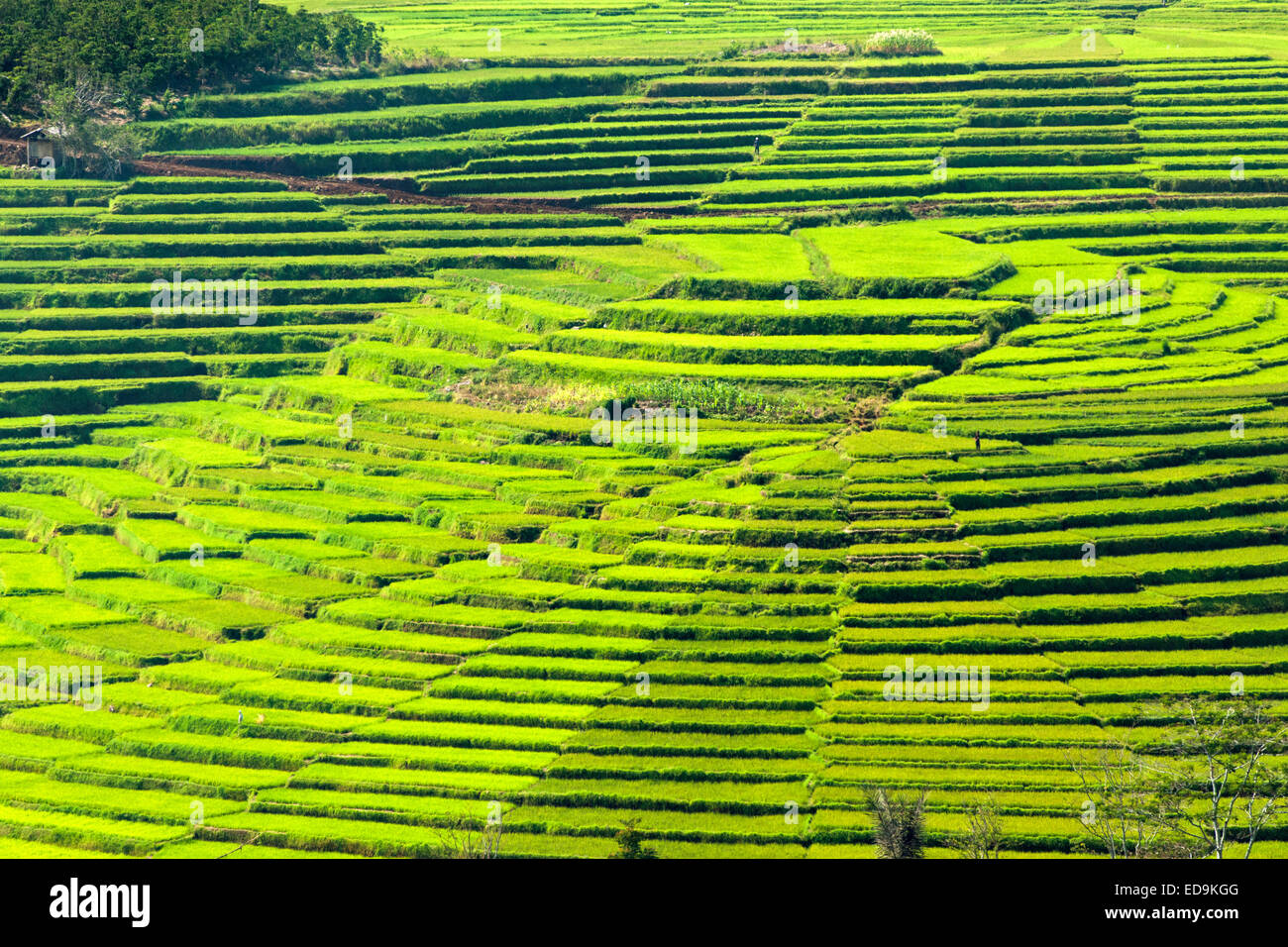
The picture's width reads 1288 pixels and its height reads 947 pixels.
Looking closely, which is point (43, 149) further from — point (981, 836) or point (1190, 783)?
point (1190, 783)

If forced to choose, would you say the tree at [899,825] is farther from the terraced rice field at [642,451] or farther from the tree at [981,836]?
the tree at [981,836]

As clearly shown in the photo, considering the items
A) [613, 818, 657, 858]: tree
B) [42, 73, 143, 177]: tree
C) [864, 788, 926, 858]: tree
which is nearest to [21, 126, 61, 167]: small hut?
[42, 73, 143, 177]: tree

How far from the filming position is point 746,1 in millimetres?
114625

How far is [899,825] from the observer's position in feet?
94.5

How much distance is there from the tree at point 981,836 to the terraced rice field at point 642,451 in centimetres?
85

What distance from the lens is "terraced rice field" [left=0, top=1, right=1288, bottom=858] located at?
33.6 meters

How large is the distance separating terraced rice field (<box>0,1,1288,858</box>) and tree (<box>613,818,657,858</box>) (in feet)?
1.11

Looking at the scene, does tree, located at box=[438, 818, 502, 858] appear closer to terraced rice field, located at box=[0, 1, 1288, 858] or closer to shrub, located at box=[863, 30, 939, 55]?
terraced rice field, located at box=[0, 1, 1288, 858]

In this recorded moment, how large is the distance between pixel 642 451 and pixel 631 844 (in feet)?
67.8

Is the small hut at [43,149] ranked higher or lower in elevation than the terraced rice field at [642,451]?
higher

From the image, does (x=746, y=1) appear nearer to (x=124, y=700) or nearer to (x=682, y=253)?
(x=682, y=253)

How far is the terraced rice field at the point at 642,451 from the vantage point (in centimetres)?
3362

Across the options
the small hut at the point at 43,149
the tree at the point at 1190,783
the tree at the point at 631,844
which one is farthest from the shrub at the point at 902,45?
the tree at the point at 631,844
